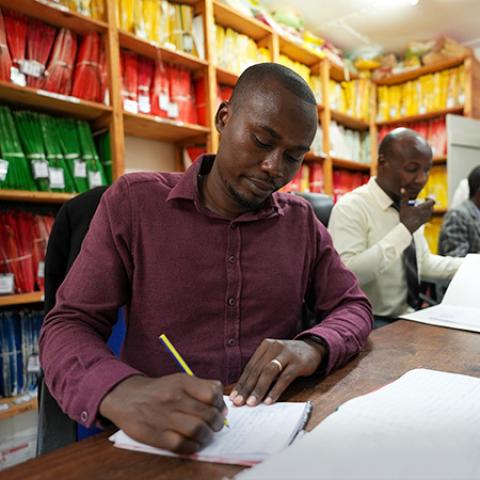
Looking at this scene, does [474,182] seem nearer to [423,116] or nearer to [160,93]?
[423,116]

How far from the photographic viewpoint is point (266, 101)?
0.87 m

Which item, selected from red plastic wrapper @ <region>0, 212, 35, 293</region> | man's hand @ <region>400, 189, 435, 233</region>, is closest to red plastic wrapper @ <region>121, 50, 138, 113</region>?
red plastic wrapper @ <region>0, 212, 35, 293</region>

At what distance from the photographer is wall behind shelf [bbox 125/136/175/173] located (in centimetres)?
259

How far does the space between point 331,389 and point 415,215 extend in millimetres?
1191

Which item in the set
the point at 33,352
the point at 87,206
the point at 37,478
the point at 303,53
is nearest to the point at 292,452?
the point at 37,478

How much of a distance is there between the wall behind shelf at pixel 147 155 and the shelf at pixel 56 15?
0.65m

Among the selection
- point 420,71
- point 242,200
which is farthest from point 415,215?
point 420,71

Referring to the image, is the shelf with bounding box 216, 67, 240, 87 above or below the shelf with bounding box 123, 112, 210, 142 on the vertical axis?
above

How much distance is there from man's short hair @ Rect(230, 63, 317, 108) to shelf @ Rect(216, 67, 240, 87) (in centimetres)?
183

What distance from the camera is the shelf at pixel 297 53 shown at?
10.3ft

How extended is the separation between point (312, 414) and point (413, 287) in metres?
1.34

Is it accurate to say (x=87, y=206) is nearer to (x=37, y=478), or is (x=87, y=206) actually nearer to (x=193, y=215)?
(x=193, y=215)

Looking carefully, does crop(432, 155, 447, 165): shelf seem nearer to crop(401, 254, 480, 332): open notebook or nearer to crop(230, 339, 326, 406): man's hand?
crop(401, 254, 480, 332): open notebook

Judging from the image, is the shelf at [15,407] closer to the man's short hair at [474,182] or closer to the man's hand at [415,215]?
the man's hand at [415,215]
